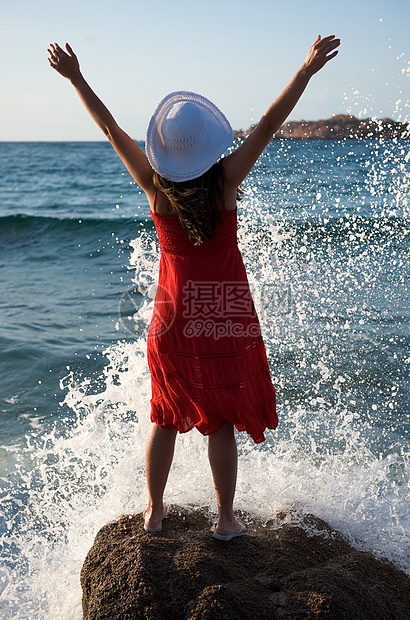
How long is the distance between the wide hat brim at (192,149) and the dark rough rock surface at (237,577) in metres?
1.33

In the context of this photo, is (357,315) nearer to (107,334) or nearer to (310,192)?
(107,334)

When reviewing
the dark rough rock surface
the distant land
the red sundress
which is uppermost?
the distant land

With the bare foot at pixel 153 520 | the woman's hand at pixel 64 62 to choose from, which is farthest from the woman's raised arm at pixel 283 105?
the bare foot at pixel 153 520

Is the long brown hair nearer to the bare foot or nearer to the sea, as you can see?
the bare foot

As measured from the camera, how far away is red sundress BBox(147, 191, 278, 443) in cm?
206

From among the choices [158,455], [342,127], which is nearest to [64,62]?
[158,455]

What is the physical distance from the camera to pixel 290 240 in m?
7.66

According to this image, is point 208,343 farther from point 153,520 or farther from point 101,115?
point 101,115

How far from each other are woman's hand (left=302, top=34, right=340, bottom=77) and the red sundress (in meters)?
0.57

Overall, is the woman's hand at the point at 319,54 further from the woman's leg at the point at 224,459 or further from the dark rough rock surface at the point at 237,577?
the dark rough rock surface at the point at 237,577

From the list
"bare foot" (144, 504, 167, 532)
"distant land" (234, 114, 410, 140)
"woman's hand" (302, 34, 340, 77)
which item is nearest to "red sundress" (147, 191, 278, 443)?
"bare foot" (144, 504, 167, 532)

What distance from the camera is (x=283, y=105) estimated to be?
180cm

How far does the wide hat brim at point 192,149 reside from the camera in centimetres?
187

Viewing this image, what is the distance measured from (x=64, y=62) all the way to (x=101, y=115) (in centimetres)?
24
